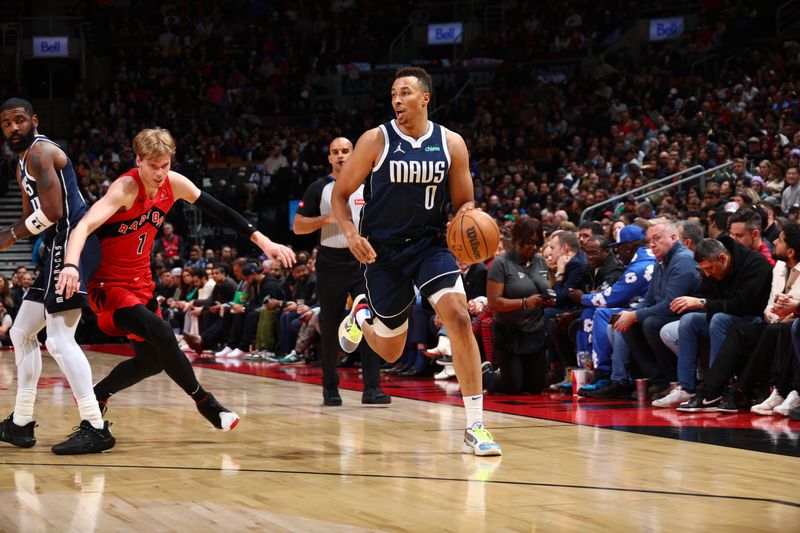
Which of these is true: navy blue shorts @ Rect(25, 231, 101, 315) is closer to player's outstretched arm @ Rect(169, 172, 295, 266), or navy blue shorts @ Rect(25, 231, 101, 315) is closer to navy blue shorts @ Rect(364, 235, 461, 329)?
player's outstretched arm @ Rect(169, 172, 295, 266)

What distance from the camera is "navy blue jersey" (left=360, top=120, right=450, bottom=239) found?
5.14m

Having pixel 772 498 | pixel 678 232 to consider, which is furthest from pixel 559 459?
pixel 678 232

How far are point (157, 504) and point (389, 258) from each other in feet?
6.24

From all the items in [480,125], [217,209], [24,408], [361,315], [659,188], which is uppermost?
[480,125]

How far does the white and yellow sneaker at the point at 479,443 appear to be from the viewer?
15.9 ft

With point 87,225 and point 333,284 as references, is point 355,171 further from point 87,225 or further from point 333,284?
point 333,284

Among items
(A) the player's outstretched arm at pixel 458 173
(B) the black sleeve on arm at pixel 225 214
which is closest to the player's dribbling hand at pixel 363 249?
(A) the player's outstretched arm at pixel 458 173

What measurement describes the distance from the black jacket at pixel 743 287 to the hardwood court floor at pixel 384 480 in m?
1.60

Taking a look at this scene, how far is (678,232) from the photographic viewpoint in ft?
26.1

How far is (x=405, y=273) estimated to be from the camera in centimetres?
520

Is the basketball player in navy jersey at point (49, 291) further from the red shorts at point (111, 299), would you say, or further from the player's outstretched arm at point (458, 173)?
the player's outstretched arm at point (458, 173)

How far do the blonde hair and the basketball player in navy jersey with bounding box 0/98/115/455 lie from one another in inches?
17.2

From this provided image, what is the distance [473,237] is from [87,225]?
1884mm

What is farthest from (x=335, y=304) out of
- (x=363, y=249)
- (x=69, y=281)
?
(x=69, y=281)
